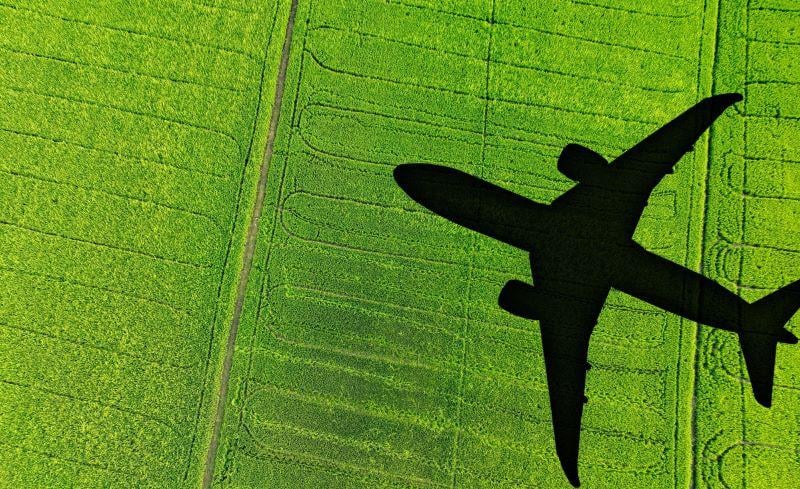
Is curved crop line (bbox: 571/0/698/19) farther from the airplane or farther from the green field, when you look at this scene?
the airplane

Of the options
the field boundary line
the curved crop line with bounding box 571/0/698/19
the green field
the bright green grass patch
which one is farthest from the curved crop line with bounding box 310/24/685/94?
the curved crop line with bounding box 571/0/698/19

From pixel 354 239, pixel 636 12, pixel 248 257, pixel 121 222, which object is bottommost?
pixel 248 257

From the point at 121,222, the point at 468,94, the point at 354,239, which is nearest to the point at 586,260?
the point at 468,94

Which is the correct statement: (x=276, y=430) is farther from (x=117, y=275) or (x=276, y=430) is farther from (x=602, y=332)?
(x=602, y=332)

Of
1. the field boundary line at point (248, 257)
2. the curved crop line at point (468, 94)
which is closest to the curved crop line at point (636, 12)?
the curved crop line at point (468, 94)

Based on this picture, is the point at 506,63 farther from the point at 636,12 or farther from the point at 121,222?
the point at 121,222
